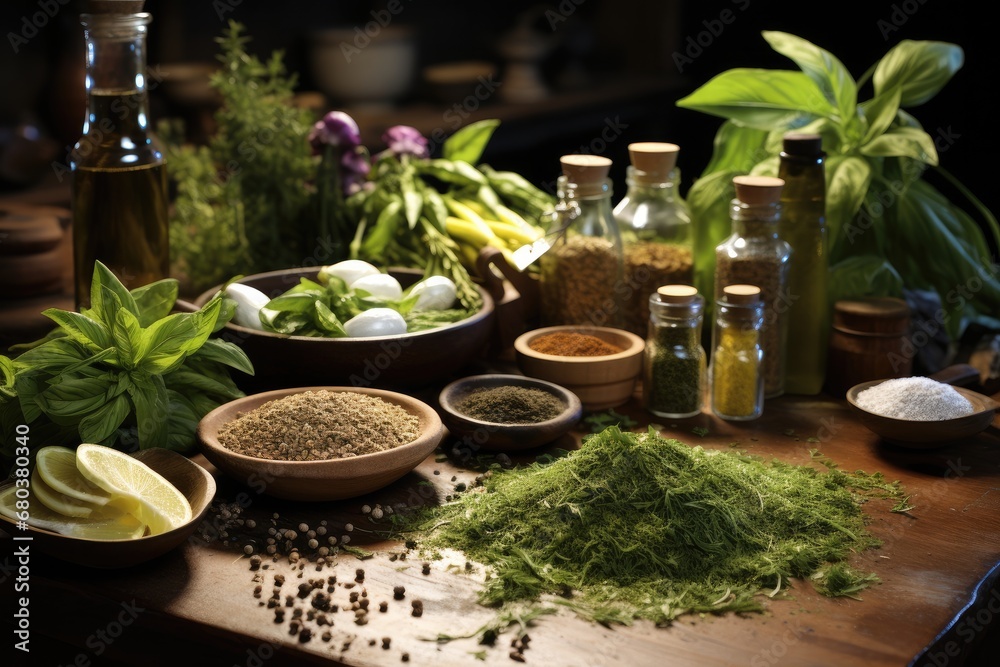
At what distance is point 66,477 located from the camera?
1079mm

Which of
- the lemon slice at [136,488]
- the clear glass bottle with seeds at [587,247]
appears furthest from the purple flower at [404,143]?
the lemon slice at [136,488]

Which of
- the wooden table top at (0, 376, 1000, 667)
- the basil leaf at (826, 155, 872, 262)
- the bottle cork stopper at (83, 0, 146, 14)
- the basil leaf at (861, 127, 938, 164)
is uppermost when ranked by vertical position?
the bottle cork stopper at (83, 0, 146, 14)

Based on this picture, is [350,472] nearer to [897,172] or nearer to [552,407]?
[552,407]

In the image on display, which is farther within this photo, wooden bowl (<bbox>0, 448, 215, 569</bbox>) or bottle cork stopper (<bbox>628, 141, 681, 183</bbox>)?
bottle cork stopper (<bbox>628, 141, 681, 183</bbox>)

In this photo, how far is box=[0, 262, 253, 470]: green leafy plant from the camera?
3.81 ft

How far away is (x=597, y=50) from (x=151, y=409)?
119 inches

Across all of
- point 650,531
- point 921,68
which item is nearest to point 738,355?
point 650,531

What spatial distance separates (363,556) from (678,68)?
2.99m

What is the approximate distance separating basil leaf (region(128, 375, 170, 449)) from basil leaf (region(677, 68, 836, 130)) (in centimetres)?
90

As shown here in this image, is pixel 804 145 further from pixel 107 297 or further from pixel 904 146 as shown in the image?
pixel 107 297

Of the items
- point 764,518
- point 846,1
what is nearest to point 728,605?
point 764,518

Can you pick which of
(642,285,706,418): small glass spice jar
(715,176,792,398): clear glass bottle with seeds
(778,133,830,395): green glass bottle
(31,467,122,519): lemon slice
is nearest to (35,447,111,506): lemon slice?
(31,467,122,519): lemon slice

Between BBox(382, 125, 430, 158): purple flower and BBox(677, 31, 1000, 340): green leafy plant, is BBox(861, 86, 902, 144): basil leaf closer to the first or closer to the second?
BBox(677, 31, 1000, 340): green leafy plant

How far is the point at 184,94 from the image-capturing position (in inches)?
111
